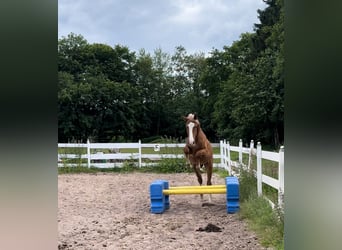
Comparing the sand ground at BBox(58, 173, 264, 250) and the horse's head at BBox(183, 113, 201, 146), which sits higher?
the horse's head at BBox(183, 113, 201, 146)

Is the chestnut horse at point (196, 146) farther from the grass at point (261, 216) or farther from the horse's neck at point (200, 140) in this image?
the grass at point (261, 216)

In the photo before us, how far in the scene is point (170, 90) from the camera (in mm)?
27156

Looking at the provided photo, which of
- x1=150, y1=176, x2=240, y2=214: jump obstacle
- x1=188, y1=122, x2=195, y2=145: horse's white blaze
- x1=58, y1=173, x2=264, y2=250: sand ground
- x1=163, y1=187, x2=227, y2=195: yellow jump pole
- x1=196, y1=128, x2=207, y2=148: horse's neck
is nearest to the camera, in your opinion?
x1=58, y1=173, x2=264, y2=250: sand ground

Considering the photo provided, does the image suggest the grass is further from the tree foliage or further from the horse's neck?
the tree foliage

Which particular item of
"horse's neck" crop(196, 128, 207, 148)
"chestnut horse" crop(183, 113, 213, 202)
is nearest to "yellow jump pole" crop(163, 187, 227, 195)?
"chestnut horse" crop(183, 113, 213, 202)

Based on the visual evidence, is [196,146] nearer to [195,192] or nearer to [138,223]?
[195,192]

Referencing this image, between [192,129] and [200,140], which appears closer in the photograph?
[192,129]

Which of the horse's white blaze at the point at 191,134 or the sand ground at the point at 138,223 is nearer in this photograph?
the sand ground at the point at 138,223

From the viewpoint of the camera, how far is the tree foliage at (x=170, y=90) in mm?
16938

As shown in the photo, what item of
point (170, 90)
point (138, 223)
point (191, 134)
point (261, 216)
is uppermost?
point (170, 90)

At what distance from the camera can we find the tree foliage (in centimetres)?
1694

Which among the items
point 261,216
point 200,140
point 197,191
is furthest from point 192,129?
point 261,216

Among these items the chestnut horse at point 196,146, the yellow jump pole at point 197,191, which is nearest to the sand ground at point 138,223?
the yellow jump pole at point 197,191
